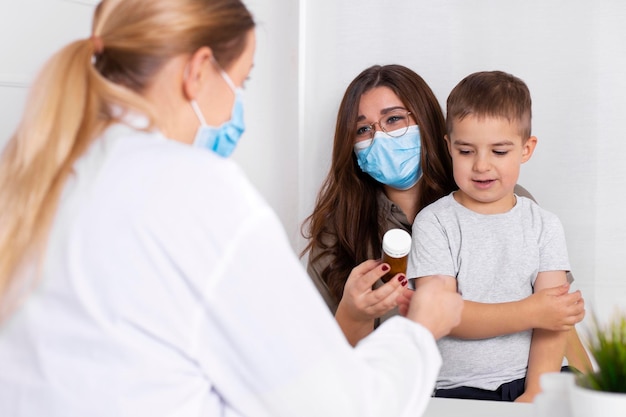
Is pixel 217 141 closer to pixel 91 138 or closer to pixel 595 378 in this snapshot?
pixel 91 138

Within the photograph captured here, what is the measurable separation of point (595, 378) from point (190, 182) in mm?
543

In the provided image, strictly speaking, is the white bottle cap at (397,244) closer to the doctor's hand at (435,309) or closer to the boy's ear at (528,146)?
the doctor's hand at (435,309)

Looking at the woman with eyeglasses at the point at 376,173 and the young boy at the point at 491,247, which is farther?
the woman with eyeglasses at the point at 376,173

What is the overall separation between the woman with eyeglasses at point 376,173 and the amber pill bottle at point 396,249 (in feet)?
1.32

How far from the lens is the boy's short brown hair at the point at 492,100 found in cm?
180

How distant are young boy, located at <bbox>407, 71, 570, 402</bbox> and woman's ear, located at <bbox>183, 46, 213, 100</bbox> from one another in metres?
0.90

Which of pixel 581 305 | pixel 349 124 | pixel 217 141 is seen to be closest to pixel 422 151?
pixel 349 124

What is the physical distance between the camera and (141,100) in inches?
38.8

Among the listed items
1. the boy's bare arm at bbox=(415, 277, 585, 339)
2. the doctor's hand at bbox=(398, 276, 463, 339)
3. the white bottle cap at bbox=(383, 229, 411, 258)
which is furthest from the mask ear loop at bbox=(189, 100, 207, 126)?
the boy's bare arm at bbox=(415, 277, 585, 339)

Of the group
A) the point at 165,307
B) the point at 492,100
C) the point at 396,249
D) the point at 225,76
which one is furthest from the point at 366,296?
the point at 165,307

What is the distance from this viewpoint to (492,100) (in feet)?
5.93

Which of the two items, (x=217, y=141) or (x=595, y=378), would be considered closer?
(x=595, y=378)

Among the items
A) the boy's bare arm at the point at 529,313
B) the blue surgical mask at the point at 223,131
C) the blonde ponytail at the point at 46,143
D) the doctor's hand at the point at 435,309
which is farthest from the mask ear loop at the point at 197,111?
the boy's bare arm at the point at 529,313

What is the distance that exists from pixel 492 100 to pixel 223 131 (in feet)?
2.76
